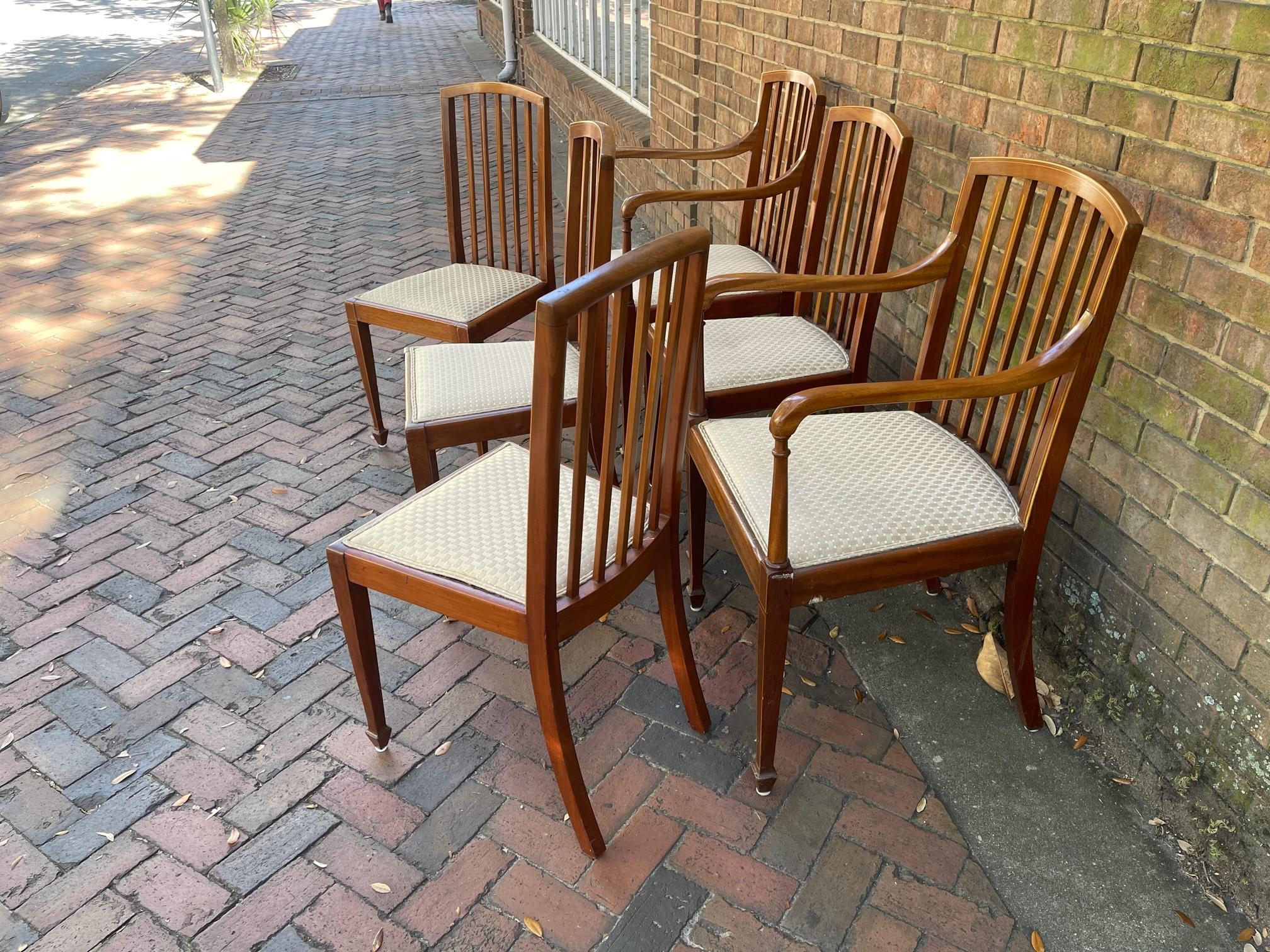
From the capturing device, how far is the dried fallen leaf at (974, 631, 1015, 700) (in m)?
2.13

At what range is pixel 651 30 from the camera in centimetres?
461

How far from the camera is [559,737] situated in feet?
5.52

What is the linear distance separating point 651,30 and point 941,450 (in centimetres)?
343

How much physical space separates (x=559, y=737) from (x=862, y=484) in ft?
2.48

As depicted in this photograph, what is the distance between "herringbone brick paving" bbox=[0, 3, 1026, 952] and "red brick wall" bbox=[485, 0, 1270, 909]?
469 millimetres

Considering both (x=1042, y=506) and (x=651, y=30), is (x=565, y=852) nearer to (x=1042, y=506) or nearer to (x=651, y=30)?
(x=1042, y=506)

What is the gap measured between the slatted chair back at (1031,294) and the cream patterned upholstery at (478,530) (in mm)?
812

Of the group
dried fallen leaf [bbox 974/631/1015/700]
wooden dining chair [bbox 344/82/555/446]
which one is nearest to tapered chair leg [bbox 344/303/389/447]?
wooden dining chair [bbox 344/82/555/446]

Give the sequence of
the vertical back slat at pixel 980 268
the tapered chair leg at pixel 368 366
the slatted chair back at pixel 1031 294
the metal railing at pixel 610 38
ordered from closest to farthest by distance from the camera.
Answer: the slatted chair back at pixel 1031 294
the vertical back slat at pixel 980 268
the tapered chair leg at pixel 368 366
the metal railing at pixel 610 38

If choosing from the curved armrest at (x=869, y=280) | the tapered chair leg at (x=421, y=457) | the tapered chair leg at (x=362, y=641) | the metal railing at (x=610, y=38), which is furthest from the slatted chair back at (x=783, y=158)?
the metal railing at (x=610, y=38)

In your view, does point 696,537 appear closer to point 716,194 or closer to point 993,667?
point 993,667

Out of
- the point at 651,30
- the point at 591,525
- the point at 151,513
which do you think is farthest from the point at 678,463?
the point at 651,30

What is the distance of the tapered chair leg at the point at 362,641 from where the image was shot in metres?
1.81

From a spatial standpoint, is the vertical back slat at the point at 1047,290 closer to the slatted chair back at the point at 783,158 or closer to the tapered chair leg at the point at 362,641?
the slatted chair back at the point at 783,158
